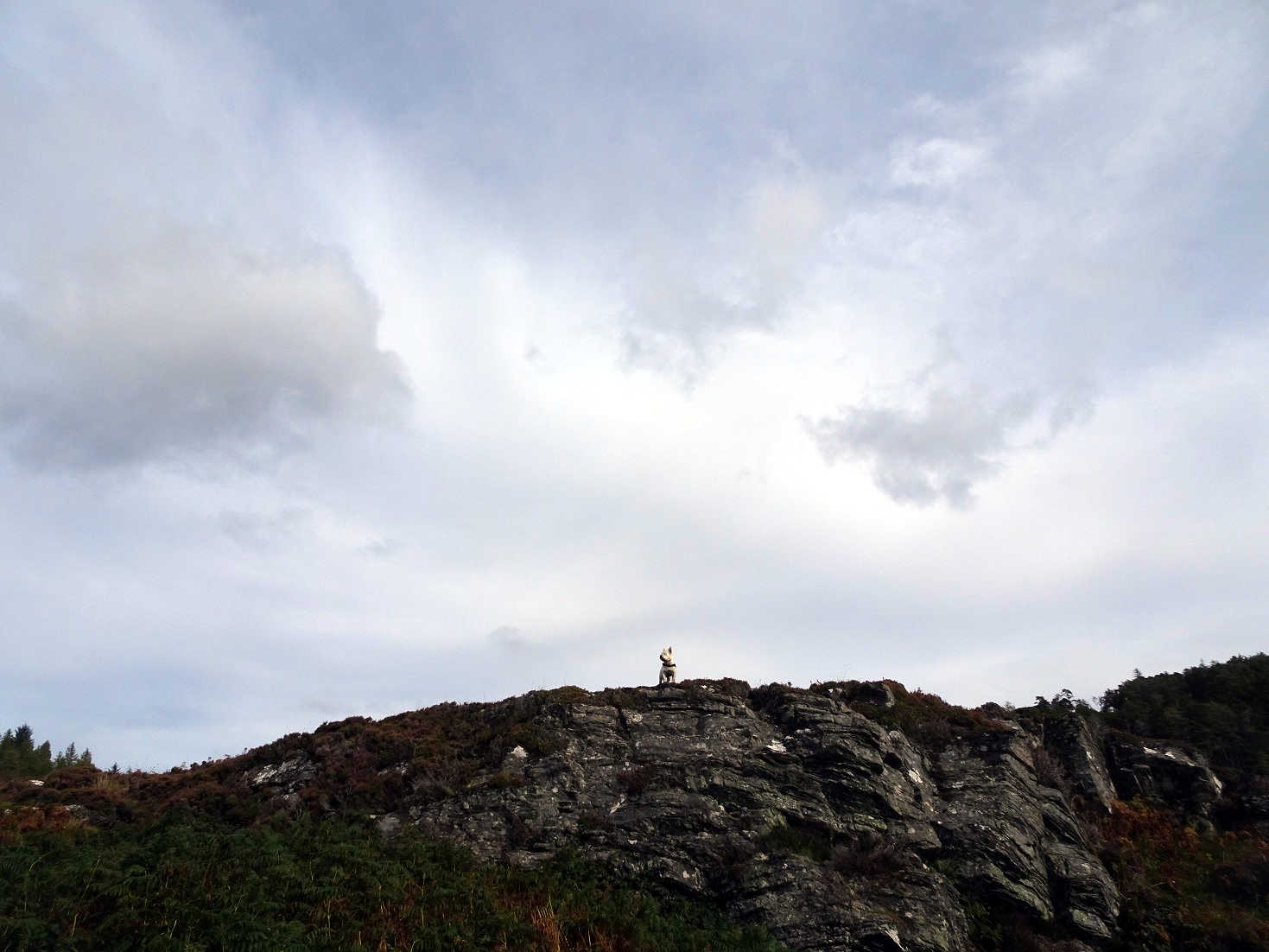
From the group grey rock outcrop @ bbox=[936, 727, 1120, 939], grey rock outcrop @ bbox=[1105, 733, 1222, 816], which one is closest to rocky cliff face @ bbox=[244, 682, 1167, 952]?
grey rock outcrop @ bbox=[936, 727, 1120, 939]

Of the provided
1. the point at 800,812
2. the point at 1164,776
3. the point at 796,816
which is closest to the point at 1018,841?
the point at 800,812

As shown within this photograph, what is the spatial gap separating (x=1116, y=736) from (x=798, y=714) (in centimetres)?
1388

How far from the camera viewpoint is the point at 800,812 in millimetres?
24250

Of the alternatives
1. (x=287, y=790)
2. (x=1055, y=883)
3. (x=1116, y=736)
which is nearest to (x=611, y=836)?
(x=287, y=790)

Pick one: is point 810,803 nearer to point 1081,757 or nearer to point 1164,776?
point 1081,757

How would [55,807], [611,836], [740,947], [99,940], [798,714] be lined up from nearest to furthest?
[99,940] < [740,947] < [611,836] < [55,807] < [798,714]

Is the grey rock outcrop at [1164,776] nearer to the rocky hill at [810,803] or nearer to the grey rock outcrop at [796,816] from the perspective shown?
the rocky hill at [810,803]

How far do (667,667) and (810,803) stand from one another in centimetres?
975

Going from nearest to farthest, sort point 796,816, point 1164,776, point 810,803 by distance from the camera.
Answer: point 796,816, point 810,803, point 1164,776

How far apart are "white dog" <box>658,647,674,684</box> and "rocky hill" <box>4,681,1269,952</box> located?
1457 millimetres

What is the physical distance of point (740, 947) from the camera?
19.1 metres

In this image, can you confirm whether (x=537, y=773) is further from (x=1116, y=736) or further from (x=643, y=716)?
(x=1116, y=736)

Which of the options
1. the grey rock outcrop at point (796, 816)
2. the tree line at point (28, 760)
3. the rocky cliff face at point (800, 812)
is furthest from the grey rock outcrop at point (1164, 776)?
the tree line at point (28, 760)

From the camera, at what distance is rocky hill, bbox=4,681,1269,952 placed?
21562mm
